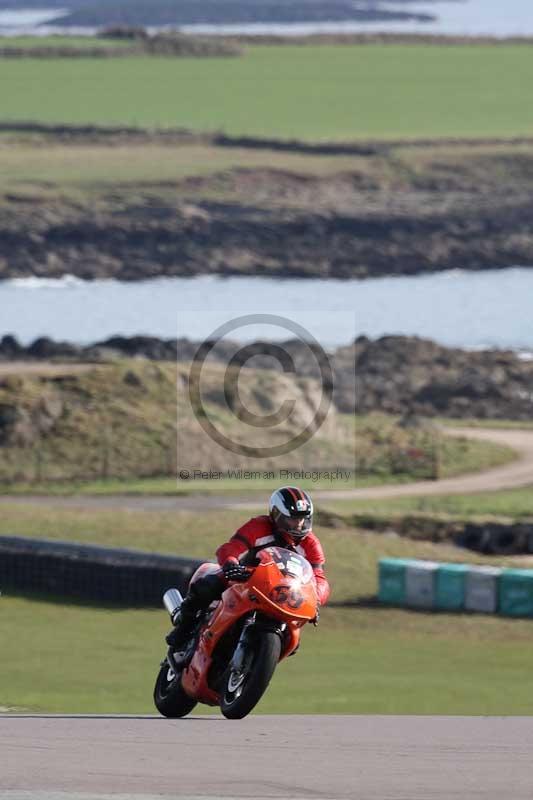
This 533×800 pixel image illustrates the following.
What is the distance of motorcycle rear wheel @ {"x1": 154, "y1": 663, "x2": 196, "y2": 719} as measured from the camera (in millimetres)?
15797

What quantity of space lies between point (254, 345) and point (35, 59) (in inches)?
4225

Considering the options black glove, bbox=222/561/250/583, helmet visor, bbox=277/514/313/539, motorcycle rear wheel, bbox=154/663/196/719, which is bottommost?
motorcycle rear wheel, bbox=154/663/196/719

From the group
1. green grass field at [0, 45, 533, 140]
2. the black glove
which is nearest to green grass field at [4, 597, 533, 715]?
the black glove

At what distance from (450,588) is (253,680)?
47.9ft

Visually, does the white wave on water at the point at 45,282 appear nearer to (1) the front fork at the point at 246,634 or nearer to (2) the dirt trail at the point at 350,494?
(2) the dirt trail at the point at 350,494

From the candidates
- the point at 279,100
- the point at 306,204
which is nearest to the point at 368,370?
the point at 306,204

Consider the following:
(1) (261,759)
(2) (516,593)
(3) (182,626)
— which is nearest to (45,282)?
(2) (516,593)

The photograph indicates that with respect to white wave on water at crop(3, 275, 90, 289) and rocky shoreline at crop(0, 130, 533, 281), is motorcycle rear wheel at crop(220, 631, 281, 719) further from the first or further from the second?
rocky shoreline at crop(0, 130, 533, 281)

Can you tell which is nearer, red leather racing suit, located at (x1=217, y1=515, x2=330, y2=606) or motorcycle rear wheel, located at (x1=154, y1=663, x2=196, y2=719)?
red leather racing suit, located at (x1=217, y1=515, x2=330, y2=606)

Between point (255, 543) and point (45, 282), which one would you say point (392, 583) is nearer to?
point (255, 543)

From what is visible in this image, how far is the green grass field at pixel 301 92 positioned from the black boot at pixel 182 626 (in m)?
117

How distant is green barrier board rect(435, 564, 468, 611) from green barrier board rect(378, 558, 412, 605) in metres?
0.56

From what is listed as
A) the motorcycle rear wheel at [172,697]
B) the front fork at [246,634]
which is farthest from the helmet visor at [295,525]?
the motorcycle rear wheel at [172,697]

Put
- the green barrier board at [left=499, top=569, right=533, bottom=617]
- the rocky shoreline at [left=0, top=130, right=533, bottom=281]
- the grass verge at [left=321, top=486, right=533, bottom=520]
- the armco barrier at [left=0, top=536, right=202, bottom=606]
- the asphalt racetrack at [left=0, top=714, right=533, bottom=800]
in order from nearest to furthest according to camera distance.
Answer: the asphalt racetrack at [left=0, top=714, right=533, bottom=800], the armco barrier at [left=0, top=536, right=202, bottom=606], the green barrier board at [left=499, top=569, right=533, bottom=617], the grass verge at [left=321, top=486, right=533, bottom=520], the rocky shoreline at [left=0, top=130, right=533, bottom=281]
